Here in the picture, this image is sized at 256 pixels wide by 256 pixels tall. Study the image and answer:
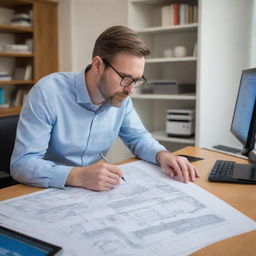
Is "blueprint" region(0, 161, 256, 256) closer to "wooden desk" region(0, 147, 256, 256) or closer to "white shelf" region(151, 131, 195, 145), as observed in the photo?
"wooden desk" region(0, 147, 256, 256)

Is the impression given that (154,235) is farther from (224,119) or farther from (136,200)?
(224,119)

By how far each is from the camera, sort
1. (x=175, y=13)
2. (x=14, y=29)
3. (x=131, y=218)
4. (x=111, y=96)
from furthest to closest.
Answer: (x=14, y=29) < (x=175, y=13) < (x=111, y=96) < (x=131, y=218)

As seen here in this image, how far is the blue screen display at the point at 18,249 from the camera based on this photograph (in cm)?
63

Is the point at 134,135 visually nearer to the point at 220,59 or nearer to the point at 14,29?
the point at 220,59

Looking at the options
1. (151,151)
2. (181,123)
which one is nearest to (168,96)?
(181,123)

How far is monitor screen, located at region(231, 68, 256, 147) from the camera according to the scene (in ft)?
4.05

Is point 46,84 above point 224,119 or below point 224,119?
above

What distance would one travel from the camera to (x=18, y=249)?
0.65 metres

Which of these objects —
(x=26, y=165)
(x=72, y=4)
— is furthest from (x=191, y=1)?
(x=26, y=165)

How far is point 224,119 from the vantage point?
270 cm

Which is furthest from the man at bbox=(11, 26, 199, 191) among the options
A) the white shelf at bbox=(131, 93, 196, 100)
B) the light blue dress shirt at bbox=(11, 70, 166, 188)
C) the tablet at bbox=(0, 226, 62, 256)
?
the white shelf at bbox=(131, 93, 196, 100)

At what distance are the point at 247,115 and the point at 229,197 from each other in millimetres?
400

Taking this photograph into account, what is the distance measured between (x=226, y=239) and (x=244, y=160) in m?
0.83

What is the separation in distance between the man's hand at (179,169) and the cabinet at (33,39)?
2510 millimetres
